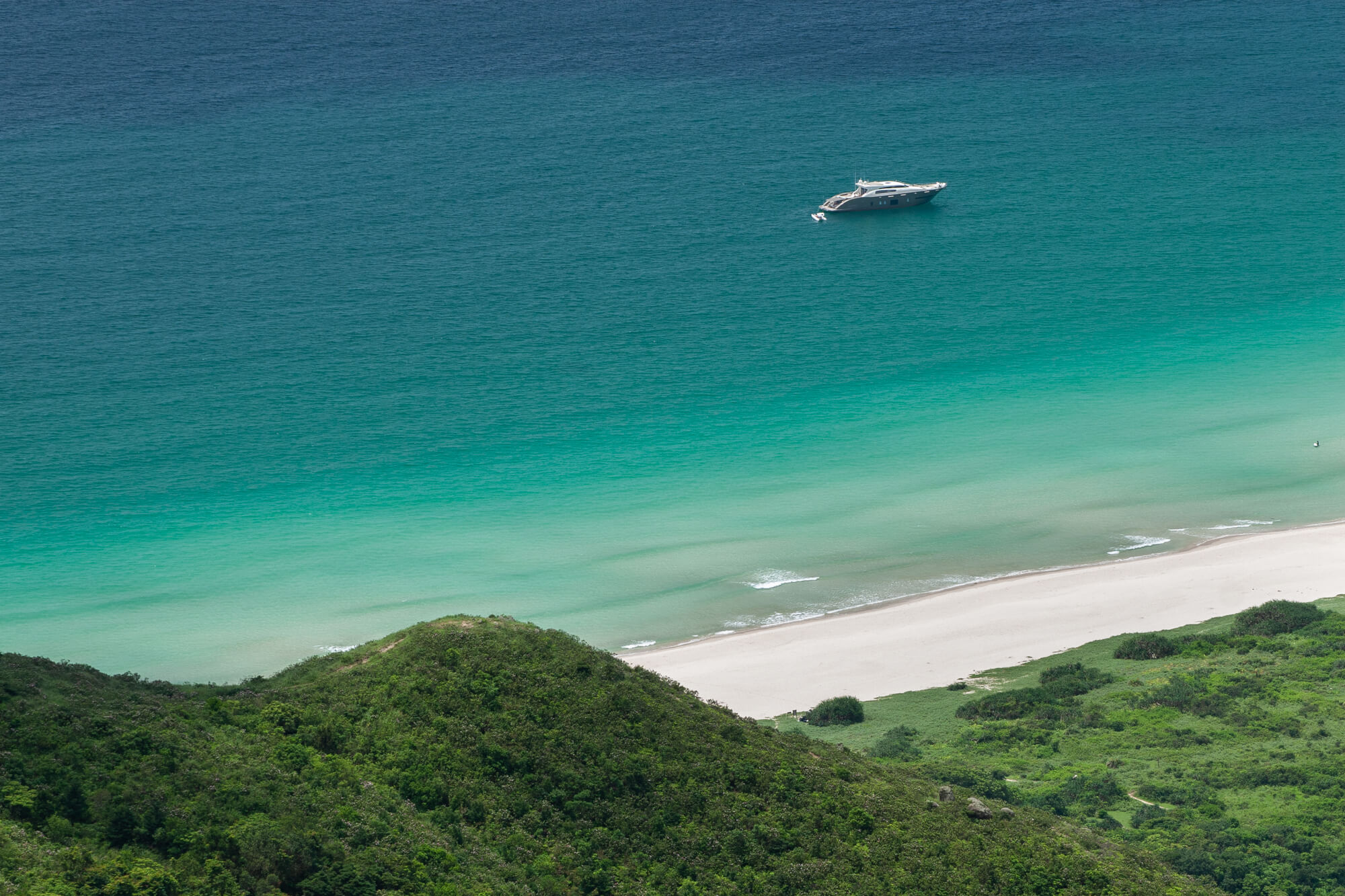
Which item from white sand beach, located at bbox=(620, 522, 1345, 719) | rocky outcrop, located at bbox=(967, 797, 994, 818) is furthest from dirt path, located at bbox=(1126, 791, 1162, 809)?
white sand beach, located at bbox=(620, 522, 1345, 719)

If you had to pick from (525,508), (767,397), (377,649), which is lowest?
(377,649)

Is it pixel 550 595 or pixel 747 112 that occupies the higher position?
pixel 747 112

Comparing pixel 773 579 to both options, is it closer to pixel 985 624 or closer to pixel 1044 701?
pixel 985 624

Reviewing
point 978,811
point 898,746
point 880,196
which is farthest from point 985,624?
point 880,196

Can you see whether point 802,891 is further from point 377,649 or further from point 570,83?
point 570,83

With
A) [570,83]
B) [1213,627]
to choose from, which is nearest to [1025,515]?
[1213,627]

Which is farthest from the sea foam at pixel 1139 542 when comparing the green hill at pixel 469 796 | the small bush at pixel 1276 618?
the green hill at pixel 469 796

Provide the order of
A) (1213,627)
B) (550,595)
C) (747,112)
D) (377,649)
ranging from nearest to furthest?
(377,649) < (1213,627) < (550,595) < (747,112)
